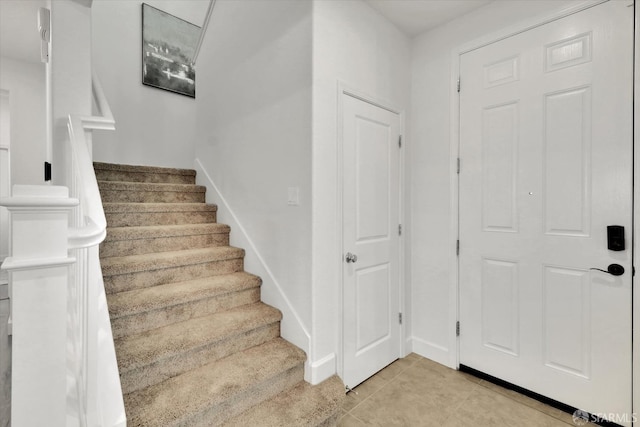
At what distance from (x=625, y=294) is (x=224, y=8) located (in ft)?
11.6

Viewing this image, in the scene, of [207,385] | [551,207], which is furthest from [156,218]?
[551,207]

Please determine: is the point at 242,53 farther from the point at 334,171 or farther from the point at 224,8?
the point at 334,171

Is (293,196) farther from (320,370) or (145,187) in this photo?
(145,187)

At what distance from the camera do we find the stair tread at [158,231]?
7.04 ft

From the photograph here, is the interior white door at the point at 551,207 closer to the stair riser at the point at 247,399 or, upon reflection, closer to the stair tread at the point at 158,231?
the stair riser at the point at 247,399

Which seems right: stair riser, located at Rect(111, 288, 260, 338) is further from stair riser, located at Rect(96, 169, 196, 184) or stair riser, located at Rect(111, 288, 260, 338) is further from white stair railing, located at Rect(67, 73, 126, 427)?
stair riser, located at Rect(96, 169, 196, 184)

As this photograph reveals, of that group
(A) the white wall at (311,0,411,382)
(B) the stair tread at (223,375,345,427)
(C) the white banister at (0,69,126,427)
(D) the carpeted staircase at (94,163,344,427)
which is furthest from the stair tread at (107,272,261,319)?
(C) the white banister at (0,69,126,427)

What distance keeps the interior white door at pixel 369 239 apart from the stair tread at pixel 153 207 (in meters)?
1.47

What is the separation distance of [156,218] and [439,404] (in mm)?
2488

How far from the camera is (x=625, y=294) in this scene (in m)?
1.71

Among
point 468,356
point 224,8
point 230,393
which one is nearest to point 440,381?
point 468,356

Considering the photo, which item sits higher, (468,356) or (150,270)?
(150,270)

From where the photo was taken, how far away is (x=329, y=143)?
1963mm

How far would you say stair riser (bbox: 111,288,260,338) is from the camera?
172 cm
